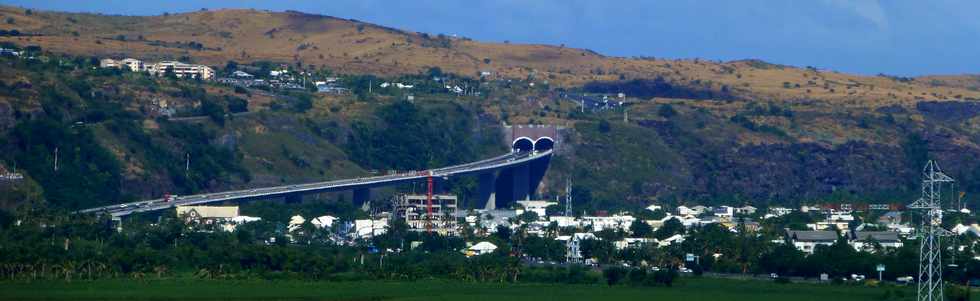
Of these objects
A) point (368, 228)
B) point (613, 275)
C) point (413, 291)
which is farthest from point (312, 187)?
point (413, 291)

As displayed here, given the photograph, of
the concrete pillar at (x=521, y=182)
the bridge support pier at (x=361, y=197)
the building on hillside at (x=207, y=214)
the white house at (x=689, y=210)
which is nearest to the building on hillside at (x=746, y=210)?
the white house at (x=689, y=210)

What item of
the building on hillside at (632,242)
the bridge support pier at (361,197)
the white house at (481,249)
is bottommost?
the white house at (481,249)

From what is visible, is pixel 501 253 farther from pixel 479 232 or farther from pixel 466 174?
pixel 466 174

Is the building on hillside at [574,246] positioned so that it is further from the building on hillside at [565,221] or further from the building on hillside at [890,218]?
the building on hillside at [890,218]

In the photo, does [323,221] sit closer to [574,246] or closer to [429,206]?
[429,206]

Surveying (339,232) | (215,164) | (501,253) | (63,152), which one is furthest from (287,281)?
(215,164)

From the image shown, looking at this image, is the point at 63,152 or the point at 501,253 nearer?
the point at 501,253
